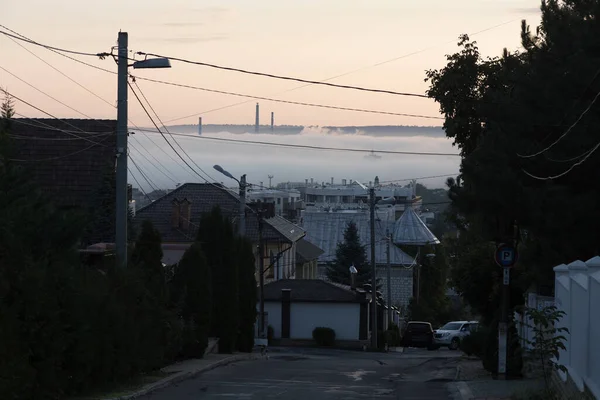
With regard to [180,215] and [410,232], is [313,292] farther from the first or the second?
[410,232]

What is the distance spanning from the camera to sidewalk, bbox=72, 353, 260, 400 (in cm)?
1686

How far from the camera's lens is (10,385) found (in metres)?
13.7

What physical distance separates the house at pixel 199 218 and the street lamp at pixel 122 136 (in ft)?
99.5

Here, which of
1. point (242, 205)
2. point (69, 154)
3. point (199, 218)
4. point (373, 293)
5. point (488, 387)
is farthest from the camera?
point (199, 218)

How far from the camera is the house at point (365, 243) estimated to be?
8938 centimetres

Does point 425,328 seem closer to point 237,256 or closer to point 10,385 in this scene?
point 237,256

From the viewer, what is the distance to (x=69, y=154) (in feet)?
115

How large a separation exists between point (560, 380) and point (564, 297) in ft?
4.40

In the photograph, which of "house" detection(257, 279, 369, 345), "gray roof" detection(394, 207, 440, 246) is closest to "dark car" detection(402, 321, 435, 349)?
"house" detection(257, 279, 369, 345)

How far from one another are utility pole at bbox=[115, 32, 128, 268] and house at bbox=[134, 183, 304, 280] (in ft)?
99.5

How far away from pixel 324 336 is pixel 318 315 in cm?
183

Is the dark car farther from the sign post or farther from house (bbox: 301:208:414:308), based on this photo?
the sign post

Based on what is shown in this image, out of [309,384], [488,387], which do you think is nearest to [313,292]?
[309,384]

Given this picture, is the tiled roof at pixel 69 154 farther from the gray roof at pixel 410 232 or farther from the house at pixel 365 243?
the gray roof at pixel 410 232
